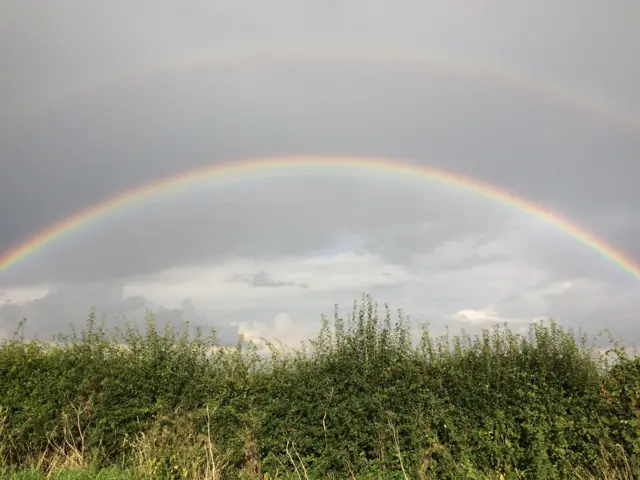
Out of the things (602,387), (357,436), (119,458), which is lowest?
(119,458)

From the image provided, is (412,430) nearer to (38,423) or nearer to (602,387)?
(602,387)

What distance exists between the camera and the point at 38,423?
9484 millimetres

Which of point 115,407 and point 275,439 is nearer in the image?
point 275,439

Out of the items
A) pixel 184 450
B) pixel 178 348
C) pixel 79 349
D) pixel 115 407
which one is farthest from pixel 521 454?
pixel 79 349

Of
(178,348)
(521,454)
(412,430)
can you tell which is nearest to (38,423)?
(178,348)

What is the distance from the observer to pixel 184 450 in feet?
26.7

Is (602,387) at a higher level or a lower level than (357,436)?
higher

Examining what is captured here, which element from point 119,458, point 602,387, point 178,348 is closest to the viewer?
point 602,387

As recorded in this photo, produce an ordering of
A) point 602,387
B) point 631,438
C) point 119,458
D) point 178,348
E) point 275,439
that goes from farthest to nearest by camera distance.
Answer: point 178,348
point 119,458
point 275,439
point 602,387
point 631,438

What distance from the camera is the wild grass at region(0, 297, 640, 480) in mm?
7602

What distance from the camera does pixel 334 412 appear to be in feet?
27.3

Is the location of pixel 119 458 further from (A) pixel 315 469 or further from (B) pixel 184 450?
(A) pixel 315 469

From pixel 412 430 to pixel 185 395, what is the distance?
3904 millimetres

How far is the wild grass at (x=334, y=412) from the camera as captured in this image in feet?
24.9
